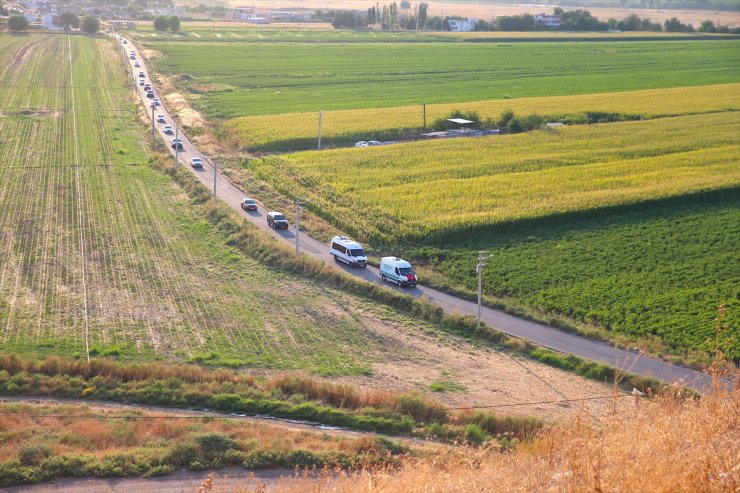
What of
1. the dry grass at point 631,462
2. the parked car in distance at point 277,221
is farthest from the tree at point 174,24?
the dry grass at point 631,462

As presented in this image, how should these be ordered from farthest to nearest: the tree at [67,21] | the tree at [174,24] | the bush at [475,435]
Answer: the tree at [174,24] → the tree at [67,21] → the bush at [475,435]

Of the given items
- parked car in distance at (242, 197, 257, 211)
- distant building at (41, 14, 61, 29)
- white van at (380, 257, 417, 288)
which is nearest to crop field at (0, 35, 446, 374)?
white van at (380, 257, 417, 288)

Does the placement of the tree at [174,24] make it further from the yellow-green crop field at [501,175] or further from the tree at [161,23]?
the yellow-green crop field at [501,175]

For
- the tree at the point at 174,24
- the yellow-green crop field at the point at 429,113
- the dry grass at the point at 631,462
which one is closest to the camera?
the dry grass at the point at 631,462

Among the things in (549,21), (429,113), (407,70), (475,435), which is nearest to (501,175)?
(429,113)

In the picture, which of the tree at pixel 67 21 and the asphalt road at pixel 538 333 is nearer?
the asphalt road at pixel 538 333

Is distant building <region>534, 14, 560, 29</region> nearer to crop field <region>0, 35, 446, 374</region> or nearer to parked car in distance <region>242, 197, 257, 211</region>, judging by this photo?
crop field <region>0, 35, 446, 374</region>

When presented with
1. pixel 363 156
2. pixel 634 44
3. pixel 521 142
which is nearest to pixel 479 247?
pixel 363 156

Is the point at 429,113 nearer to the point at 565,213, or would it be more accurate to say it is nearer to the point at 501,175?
the point at 501,175

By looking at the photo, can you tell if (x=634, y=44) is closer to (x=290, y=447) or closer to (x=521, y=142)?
(x=521, y=142)
